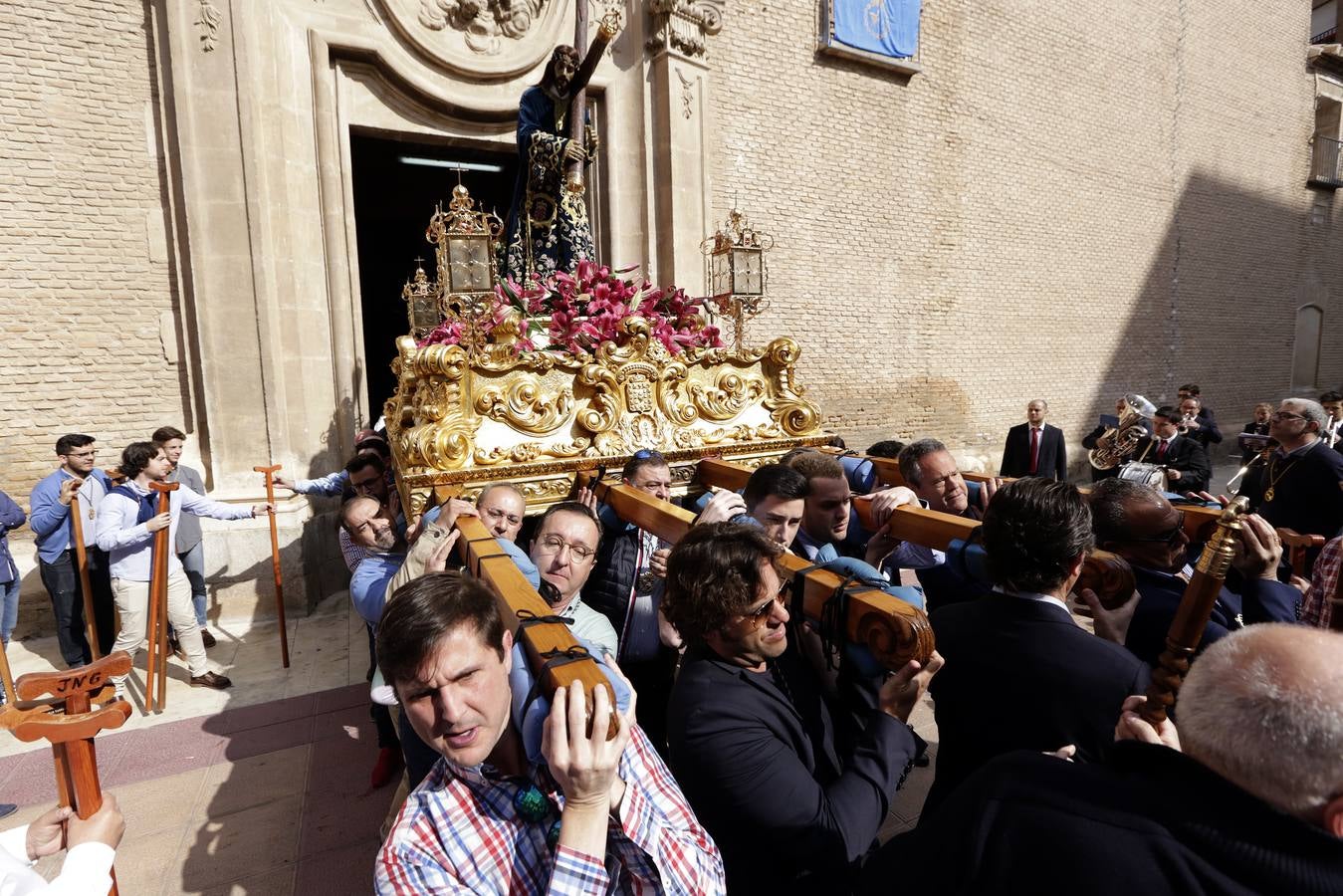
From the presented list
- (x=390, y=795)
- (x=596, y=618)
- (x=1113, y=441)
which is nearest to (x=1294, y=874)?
(x=596, y=618)

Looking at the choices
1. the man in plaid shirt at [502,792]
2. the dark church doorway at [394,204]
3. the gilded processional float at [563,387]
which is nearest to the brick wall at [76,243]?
the dark church doorway at [394,204]

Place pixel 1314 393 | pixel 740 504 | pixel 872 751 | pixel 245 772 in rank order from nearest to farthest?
pixel 872 751
pixel 740 504
pixel 245 772
pixel 1314 393

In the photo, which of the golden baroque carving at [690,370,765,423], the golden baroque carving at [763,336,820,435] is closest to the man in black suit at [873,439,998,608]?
the golden baroque carving at [763,336,820,435]

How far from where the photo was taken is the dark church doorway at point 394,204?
9023mm

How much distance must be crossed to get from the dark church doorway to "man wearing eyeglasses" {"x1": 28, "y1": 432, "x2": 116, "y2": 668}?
10.6ft

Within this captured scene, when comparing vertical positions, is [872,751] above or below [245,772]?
above

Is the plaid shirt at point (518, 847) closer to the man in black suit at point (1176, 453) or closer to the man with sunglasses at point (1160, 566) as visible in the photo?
the man with sunglasses at point (1160, 566)

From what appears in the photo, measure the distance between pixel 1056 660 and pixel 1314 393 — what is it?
20326 millimetres

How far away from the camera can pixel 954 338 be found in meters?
11.5

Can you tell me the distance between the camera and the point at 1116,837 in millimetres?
935

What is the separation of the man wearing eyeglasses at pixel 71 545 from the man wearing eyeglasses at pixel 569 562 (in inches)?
161

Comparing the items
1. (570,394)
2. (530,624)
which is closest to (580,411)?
(570,394)

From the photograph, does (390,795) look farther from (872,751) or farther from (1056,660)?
(1056,660)

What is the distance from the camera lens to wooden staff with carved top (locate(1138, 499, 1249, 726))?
1.41 meters
